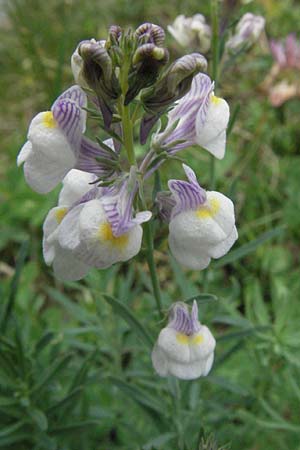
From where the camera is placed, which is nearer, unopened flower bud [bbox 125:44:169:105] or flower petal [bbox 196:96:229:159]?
unopened flower bud [bbox 125:44:169:105]

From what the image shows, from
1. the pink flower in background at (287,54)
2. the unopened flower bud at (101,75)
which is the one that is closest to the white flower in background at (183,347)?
the unopened flower bud at (101,75)

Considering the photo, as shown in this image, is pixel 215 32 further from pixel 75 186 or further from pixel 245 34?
pixel 75 186

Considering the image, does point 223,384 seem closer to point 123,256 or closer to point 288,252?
point 123,256

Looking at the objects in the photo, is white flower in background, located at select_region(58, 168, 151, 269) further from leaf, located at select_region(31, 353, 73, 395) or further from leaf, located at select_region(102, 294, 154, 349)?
leaf, located at select_region(31, 353, 73, 395)

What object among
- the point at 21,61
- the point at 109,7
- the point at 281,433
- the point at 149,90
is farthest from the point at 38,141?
the point at 109,7

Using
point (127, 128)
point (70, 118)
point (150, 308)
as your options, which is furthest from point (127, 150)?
point (150, 308)

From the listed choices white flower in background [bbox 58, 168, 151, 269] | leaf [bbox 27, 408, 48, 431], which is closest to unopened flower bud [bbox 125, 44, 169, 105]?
white flower in background [bbox 58, 168, 151, 269]
